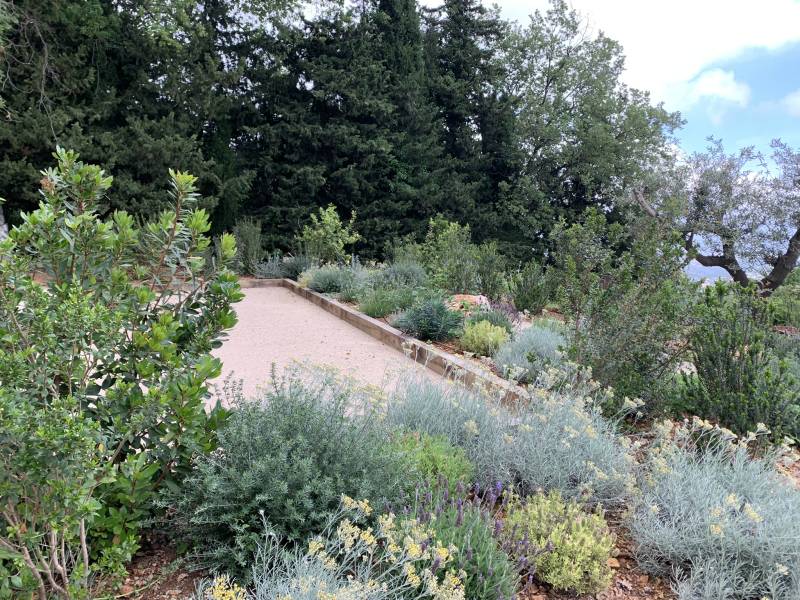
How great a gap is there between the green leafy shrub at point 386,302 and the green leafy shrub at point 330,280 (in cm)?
152

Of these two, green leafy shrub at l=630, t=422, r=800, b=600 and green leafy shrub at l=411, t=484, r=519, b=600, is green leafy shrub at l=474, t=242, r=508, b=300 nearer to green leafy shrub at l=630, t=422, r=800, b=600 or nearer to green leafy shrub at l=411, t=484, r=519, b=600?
green leafy shrub at l=630, t=422, r=800, b=600

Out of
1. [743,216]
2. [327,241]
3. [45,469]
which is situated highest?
[743,216]

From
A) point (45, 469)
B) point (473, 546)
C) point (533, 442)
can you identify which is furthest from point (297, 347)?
point (45, 469)

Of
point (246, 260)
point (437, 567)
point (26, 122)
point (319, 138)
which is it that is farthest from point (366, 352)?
point (319, 138)

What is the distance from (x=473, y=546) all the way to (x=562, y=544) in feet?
1.32

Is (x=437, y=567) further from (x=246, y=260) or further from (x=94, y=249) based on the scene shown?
(x=246, y=260)

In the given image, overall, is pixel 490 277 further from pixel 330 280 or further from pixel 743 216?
pixel 743 216

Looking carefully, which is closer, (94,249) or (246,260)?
(94,249)

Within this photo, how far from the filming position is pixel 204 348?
2.08 metres

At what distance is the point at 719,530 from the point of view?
184 centimetres

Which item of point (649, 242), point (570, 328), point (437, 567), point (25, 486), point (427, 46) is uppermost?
point (427, 46)

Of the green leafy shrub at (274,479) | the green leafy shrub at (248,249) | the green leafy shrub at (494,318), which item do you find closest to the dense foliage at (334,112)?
the green leafy shrub at (248,249)

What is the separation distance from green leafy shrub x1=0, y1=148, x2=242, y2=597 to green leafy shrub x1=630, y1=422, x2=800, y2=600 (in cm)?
189

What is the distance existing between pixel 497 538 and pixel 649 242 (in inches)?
116
